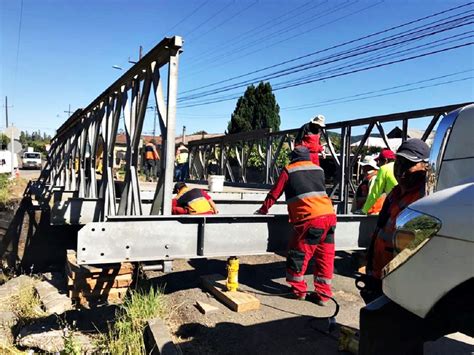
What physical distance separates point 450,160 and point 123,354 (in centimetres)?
286

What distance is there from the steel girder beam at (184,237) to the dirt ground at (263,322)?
1.96 feet

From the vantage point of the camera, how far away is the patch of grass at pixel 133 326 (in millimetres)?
3602

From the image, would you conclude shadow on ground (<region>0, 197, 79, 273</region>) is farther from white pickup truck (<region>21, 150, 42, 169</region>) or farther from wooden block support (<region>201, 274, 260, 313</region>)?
white pickup truck (<region>21, 150, 42, 169</region>)

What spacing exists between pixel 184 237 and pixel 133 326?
92cm

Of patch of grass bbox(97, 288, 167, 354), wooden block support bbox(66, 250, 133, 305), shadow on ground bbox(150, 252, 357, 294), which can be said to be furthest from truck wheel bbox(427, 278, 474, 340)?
wooden block support bbox(66, 250, 133, 305)

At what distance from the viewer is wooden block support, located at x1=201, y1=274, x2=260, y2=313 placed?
434 centimetres

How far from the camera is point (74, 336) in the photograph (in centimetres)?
427

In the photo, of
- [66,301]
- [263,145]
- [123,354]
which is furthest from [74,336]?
[263,145]

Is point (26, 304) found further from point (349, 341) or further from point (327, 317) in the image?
point (349, 341)

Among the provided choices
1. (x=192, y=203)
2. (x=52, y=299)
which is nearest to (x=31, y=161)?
(x=52, y=299)

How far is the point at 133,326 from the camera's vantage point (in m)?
3.89

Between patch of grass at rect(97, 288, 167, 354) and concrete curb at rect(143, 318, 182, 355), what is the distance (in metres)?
0.07

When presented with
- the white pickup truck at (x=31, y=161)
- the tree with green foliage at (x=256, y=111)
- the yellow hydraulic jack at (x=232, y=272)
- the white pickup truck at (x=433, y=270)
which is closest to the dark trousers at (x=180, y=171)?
the yellow hydraulic jack at (x=232, y=272)

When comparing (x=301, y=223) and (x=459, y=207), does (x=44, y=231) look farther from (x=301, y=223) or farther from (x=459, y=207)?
(x=459, y=207)
